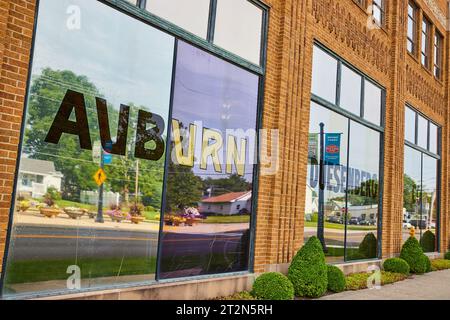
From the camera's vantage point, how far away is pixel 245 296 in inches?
309

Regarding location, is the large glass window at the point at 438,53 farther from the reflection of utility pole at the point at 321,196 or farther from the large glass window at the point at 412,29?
the reflection of utility pole at the point at 321,196

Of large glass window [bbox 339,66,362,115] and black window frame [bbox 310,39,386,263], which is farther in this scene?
large glass window [bbox 339,66,362,115]

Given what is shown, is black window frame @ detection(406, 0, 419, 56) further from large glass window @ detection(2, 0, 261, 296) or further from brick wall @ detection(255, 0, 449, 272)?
large glass window @ detection(2, 0, 261, 296)

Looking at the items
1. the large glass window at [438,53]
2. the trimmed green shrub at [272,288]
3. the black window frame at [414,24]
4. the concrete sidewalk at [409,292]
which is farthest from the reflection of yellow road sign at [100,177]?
the large glass window at [438,53]

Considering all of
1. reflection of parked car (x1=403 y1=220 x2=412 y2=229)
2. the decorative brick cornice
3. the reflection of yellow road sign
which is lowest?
reflection of parked car (x1=403 y1=220 x2=412 y2=229)

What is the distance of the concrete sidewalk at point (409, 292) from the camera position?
9066 millimetres

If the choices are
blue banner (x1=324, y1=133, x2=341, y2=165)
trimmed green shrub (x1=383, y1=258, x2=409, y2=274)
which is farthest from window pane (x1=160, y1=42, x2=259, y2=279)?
trimmed green shrub (x1=383, y1=258, x2=409, y2=274)

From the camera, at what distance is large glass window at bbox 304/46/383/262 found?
416 inches

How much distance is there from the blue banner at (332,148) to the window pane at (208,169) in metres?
3.01

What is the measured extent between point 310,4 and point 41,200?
763cm

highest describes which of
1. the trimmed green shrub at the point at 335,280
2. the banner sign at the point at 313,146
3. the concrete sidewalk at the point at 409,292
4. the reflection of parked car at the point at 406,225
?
the banner sign at the point at 313,146

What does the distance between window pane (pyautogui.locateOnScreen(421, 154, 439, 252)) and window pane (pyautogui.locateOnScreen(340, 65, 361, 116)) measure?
6411 mm

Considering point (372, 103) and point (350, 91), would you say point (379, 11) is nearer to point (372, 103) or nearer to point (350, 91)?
point (372, 103)

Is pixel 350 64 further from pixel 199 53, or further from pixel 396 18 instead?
pixel 199 53
